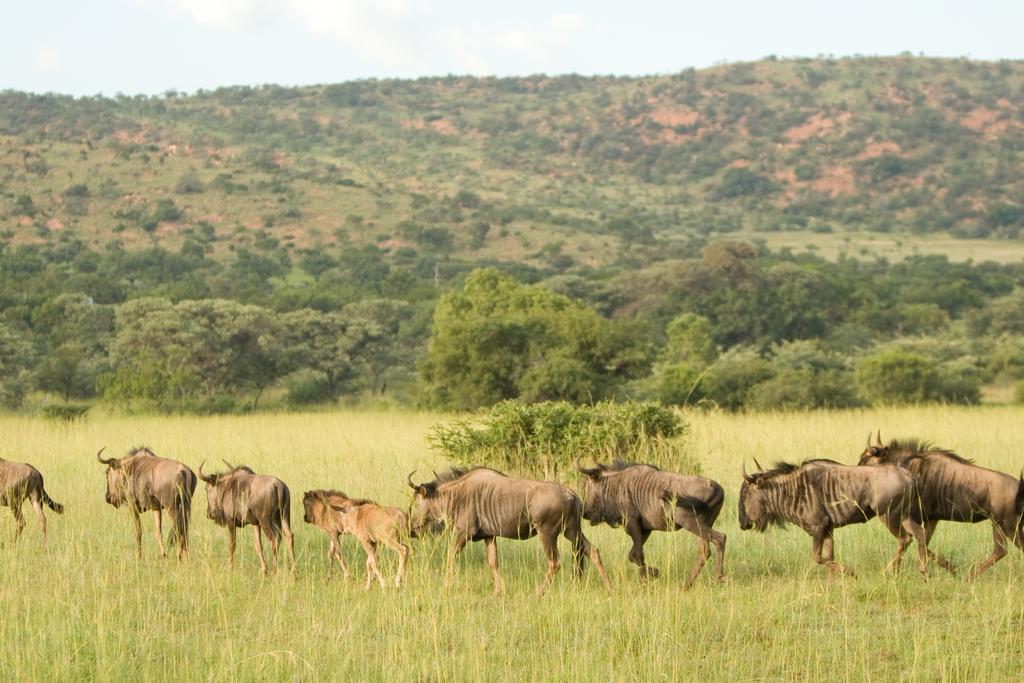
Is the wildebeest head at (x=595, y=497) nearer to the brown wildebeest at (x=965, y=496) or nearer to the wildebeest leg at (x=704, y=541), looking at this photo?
the wildebeest leg at (x=704, y=541)

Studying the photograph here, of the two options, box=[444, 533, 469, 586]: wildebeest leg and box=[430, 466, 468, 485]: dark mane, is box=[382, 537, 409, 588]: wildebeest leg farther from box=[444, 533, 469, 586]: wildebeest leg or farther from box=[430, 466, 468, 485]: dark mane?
box=[430, 466, 468, 485]: dark mane

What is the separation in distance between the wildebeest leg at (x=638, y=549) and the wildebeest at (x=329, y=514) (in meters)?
1.56

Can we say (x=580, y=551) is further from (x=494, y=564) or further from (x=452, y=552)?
(x=452, y=552)

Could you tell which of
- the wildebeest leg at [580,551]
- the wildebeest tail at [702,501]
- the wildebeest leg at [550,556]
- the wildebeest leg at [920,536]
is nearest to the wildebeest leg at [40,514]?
the wildebeest leg at [550,556]

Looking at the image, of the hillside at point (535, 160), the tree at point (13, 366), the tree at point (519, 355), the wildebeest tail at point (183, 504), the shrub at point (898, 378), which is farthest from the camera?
the hillside at point (535, 160)

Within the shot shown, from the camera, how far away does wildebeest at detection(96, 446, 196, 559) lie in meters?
7.71

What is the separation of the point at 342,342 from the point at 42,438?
17560 mm

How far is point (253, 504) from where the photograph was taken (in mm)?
7383

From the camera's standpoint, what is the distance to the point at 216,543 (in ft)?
28.3

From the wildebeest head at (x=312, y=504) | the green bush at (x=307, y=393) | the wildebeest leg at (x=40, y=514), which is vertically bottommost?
the green bush at (x=307, y=393)

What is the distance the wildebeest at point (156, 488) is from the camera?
7.71m

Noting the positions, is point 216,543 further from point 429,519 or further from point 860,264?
point 860,264

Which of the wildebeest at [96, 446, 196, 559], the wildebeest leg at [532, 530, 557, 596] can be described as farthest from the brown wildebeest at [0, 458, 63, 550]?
the wildebeest leg at [532, 530, 557, 596]

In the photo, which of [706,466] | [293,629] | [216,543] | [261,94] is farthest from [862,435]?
[261,94]
